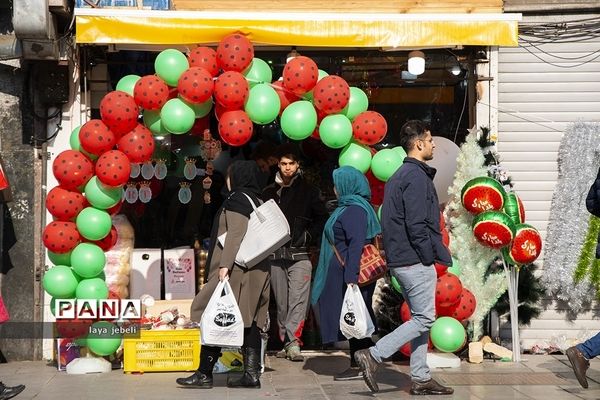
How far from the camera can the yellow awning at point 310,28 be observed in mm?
9961

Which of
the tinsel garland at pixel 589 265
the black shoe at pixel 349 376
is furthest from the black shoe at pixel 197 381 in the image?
the tinsel garland at pixel 589 265

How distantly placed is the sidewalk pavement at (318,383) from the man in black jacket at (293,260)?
361mm

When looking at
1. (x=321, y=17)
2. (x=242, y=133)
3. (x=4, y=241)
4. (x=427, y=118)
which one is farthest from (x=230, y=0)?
(x=4, y=241)

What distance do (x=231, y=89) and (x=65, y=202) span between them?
1.87 metres

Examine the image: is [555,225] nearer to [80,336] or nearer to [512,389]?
[512,389]

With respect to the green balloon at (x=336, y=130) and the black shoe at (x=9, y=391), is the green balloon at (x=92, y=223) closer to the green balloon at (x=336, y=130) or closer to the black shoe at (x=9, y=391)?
the black shoe at (x=9, y=391)

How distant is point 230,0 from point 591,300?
16.2 feet

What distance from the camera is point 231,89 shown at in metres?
9.43

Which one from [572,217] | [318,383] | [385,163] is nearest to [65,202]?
[318,383]

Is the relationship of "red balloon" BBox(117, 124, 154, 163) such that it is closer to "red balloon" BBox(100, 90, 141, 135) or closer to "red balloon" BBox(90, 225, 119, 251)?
"red balloon" BBox(100, 90, 141, 135)

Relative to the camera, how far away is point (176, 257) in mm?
11234

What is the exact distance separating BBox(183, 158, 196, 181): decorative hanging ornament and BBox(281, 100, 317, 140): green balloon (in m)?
1.92

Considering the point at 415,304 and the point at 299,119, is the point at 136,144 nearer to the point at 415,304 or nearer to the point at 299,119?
the point at 299,119

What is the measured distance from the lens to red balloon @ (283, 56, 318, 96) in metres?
A: 9.66
